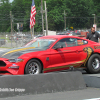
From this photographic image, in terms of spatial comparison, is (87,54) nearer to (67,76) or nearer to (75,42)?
(75,42)

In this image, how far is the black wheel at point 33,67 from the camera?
7164 millimetres

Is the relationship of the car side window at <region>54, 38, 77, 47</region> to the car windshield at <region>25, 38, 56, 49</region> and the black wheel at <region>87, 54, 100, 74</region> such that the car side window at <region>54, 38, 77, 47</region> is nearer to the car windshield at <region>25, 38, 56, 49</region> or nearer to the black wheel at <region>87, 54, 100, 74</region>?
the car windshield at <region>25, 38, 56, 49</region>

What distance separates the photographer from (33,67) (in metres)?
7.30

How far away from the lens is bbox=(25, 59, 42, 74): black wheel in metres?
7.16

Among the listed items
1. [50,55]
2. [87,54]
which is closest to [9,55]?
[50,55]

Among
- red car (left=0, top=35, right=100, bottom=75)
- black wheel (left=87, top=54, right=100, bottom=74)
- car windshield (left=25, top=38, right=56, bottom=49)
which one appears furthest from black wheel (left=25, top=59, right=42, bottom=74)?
black wheel (left=87, top=54, right=100, bottom=74)

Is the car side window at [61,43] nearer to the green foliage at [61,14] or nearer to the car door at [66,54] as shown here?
the car door at [66,54]

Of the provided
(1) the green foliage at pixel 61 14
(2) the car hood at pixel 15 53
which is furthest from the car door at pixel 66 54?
(1) the green foliage at pixel 61 14

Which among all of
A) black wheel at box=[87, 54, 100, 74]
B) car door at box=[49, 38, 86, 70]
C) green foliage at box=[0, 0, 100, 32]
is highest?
green foliage at box=[0, 0, 100, 32]

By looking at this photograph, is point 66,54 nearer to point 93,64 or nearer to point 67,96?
point 93,64

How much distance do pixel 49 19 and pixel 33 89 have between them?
313 ft

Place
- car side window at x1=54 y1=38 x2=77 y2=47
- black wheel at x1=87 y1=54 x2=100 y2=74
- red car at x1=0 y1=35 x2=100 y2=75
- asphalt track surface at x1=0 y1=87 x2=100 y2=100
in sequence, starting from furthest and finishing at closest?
black wheel at x1=87 y1=54 x2=100 y2=74
car side window at x1=54 y1=38 x2=77 y2=47
red car at x1=0 y1=35 x2=100 y2=75
asphalt track surface at x1=0 y1=87 x2=100 y2=100

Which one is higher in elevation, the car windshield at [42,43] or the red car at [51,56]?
the car windshield at [42,43]

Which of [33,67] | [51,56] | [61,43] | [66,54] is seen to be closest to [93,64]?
[66,54]
